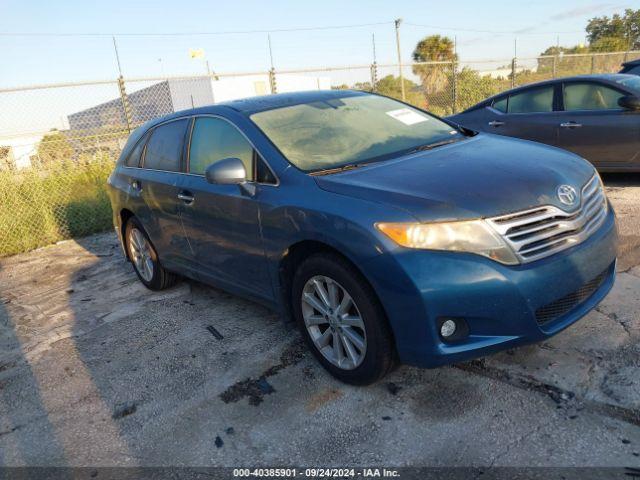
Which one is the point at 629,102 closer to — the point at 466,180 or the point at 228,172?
the point at 466,180

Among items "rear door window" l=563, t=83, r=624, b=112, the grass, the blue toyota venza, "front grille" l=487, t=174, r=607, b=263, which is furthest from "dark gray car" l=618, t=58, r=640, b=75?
the grass

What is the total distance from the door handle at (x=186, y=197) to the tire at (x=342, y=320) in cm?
121

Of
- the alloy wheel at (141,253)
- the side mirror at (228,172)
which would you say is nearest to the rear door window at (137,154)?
the alloy wheel at (141,253)

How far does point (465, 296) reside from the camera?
7.97ft

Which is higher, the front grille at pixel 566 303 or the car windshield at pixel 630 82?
the car windshield at pixel 630 82

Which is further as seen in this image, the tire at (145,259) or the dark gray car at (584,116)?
the dark gray car at (584,116)

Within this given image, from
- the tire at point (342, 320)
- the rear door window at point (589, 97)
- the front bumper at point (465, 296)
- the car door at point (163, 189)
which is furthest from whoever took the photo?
the rear door window at point (589, 97)

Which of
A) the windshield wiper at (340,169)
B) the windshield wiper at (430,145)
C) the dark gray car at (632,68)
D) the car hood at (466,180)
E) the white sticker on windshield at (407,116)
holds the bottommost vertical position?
the car hood at (466,180)

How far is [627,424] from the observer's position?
239 centimetres

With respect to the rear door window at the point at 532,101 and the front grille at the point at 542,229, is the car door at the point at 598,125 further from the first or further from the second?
the front grille at the point at 542,229

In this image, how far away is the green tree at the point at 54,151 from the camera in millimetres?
8533

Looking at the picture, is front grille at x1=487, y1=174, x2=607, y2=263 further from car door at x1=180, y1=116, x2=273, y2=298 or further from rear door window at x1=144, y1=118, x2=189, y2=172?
rear door window at x1=144, y1=118, x2=189, y2=172

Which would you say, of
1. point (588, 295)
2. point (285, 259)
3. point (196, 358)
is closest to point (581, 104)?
point (588, 295)

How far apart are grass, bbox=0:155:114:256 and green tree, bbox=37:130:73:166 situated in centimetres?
16
